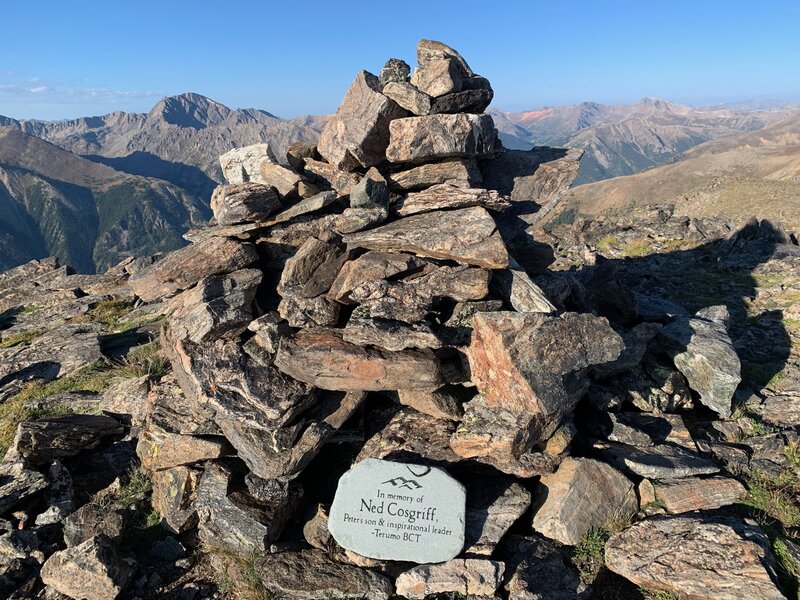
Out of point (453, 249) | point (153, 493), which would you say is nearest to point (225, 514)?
point (153, 493)

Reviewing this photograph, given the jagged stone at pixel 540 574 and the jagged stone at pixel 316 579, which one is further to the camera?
the jagged stone at pixel 316 579

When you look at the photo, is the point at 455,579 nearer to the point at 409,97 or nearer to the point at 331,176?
the point at 331,176

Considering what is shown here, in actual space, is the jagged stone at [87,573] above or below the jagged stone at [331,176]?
below

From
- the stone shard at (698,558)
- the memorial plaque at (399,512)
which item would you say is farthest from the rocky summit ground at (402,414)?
the memorial plaque at (399,512)

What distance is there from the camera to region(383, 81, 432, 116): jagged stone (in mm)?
15391

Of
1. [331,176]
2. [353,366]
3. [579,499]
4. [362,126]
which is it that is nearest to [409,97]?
[362,126]

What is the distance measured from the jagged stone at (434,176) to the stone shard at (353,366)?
6.04 metres

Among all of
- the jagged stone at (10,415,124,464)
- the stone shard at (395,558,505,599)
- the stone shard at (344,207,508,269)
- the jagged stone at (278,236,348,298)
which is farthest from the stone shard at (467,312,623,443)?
the jagged stone at (10,415,124,464)

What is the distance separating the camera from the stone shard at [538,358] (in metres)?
12.2

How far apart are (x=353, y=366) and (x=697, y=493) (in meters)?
9.81

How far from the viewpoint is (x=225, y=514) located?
1230 centimetres

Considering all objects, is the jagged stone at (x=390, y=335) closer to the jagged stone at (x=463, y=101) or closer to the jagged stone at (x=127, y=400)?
the jagged stone at (x=463, y=101)

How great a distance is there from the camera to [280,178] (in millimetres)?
16703

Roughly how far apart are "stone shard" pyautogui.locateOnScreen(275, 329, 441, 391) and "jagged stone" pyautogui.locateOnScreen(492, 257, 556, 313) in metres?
3.73
